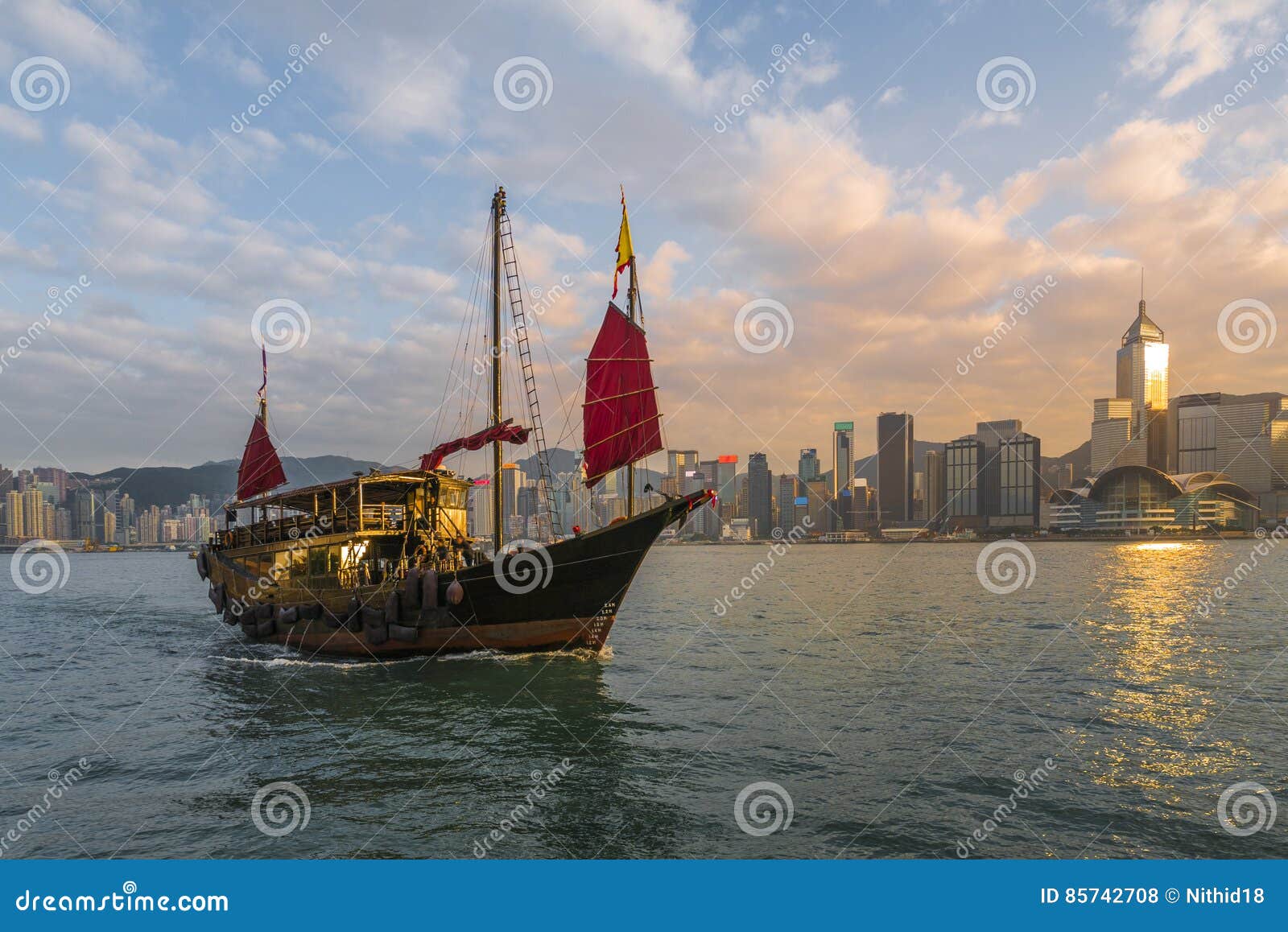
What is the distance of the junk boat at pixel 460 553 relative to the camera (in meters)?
23.1

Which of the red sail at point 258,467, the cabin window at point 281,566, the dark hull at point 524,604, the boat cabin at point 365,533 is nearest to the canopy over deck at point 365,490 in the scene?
the boat cabin at point 365,533

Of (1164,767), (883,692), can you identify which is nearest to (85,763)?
(883,692)

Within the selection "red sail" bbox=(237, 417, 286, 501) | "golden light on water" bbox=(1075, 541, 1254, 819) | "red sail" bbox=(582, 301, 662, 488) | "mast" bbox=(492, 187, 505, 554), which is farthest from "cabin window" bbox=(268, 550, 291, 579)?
"golden light on water" bbox=(1075, 541, 1254, 819)

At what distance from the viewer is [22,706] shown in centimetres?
1986

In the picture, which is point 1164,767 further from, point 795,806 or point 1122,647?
point 1122,647

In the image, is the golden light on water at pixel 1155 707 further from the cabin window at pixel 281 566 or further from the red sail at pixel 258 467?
the red sail at pixel 258 467

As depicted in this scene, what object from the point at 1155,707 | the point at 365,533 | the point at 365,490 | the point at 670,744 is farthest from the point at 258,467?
the point at 1155,707

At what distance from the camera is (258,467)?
140ft

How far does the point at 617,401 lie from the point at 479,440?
5.39 metres

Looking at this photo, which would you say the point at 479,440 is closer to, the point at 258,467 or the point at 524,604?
the point at 524,604

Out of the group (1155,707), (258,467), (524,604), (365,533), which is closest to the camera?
(1155,707)

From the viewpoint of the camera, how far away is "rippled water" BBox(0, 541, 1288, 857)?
1057cm

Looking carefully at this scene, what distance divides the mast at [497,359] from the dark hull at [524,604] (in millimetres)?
3171

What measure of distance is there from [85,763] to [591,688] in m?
11.6
